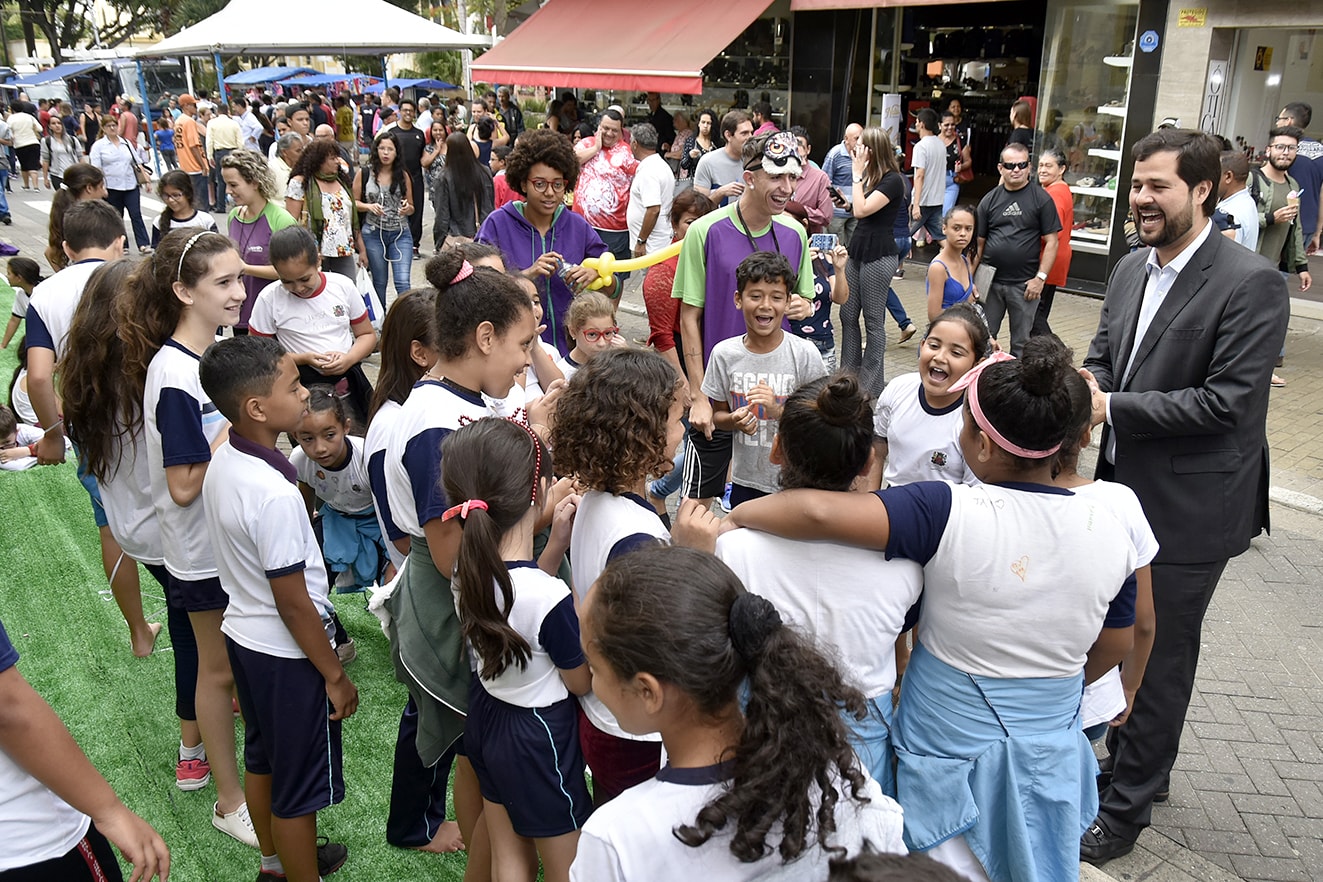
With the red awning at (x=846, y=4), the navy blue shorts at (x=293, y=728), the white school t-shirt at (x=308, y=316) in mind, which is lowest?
the navy blue shorts at (x=293, y=728)

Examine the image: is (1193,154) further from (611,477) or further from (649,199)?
(649,199)

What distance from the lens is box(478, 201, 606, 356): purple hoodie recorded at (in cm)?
502

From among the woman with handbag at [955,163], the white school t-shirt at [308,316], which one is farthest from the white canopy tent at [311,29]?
the white school t-shirt at [308,316]

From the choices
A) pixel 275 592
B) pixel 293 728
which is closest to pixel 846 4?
pixel 275 592

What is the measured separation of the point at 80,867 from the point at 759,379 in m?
2.91

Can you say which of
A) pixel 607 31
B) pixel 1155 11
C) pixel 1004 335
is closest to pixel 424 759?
pixel 1004 335

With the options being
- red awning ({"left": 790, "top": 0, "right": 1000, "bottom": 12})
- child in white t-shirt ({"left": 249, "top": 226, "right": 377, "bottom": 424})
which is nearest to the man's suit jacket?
child in white t-shirt ({"left": 249, "top": 226, "right": 377, "bottom": 424})

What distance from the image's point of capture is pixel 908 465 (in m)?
3.51

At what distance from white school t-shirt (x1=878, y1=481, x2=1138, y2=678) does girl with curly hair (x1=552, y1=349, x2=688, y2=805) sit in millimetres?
614

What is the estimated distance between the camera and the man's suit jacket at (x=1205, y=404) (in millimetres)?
2963

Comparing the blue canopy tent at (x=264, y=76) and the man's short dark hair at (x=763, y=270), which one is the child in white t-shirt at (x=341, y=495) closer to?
the man's short dark hair at (x=763, y=270)

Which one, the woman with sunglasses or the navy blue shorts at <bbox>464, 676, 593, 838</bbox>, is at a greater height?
the woman with sunglasses

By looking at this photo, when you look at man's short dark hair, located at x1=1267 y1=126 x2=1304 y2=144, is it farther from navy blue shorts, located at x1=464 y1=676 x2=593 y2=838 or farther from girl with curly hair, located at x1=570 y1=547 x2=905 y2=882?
girl with curly hair, located at x1=570 y1=547 x2=905 y2=882

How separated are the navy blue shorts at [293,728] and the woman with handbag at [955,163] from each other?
436 inches
